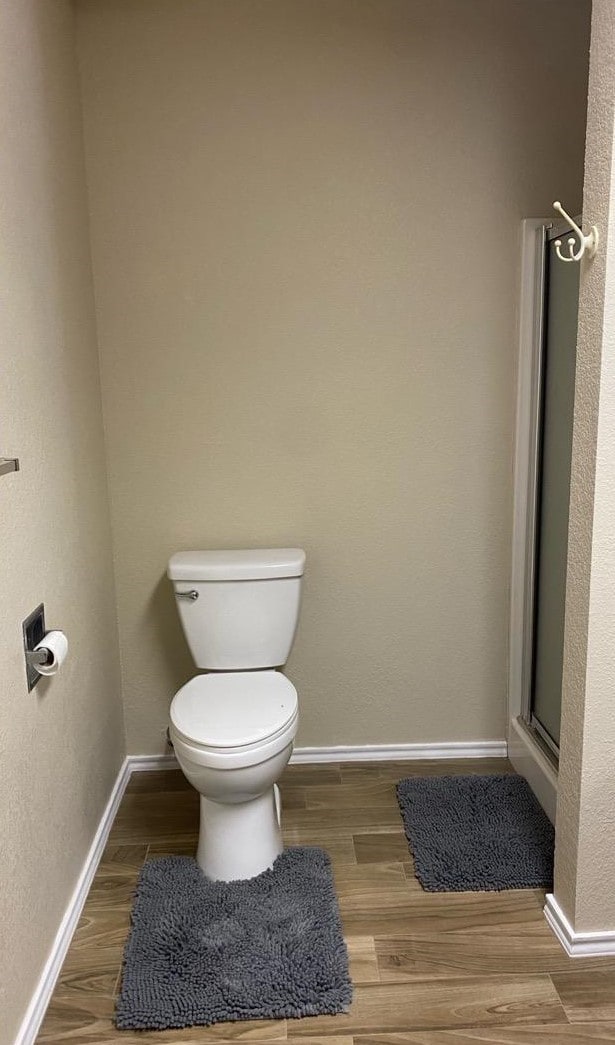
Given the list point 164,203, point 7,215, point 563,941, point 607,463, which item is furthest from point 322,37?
point 563,941

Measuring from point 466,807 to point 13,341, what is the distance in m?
1.79

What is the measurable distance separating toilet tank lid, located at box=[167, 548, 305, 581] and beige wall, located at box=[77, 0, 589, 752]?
182 mm

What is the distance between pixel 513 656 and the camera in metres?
2.77

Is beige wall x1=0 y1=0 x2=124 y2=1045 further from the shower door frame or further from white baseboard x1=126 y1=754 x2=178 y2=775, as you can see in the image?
the shower door frame

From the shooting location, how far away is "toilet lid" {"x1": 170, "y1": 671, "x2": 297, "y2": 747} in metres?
2.02

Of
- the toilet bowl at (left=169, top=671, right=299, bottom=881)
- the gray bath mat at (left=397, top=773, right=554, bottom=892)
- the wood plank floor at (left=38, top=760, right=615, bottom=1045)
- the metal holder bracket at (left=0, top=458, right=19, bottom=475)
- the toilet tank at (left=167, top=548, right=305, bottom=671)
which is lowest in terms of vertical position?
the wood plank floor at (left=38, top=760, right=615, bottom=1045)

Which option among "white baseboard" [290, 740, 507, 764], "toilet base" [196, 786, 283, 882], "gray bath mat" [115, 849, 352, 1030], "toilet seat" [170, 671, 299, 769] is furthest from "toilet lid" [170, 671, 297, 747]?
"white baseboard" [290, 740, 507, 764]

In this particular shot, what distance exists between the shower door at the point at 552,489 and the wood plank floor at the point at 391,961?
59 centimetres

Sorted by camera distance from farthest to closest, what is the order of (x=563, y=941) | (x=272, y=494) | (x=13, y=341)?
(x=272, y=494)
(x=563, y=941)
(x=13, y=341)

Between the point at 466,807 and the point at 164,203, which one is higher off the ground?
the point at 164,203

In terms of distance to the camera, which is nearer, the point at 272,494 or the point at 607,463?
the point at 607,463

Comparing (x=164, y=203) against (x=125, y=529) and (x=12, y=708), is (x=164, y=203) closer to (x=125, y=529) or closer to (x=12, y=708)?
(x=125, y=529)

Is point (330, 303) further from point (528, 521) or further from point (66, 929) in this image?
point (66, 929)

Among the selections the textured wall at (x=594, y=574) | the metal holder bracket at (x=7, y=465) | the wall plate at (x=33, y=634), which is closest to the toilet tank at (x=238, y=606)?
the wall plate at (x=33, y=634)
